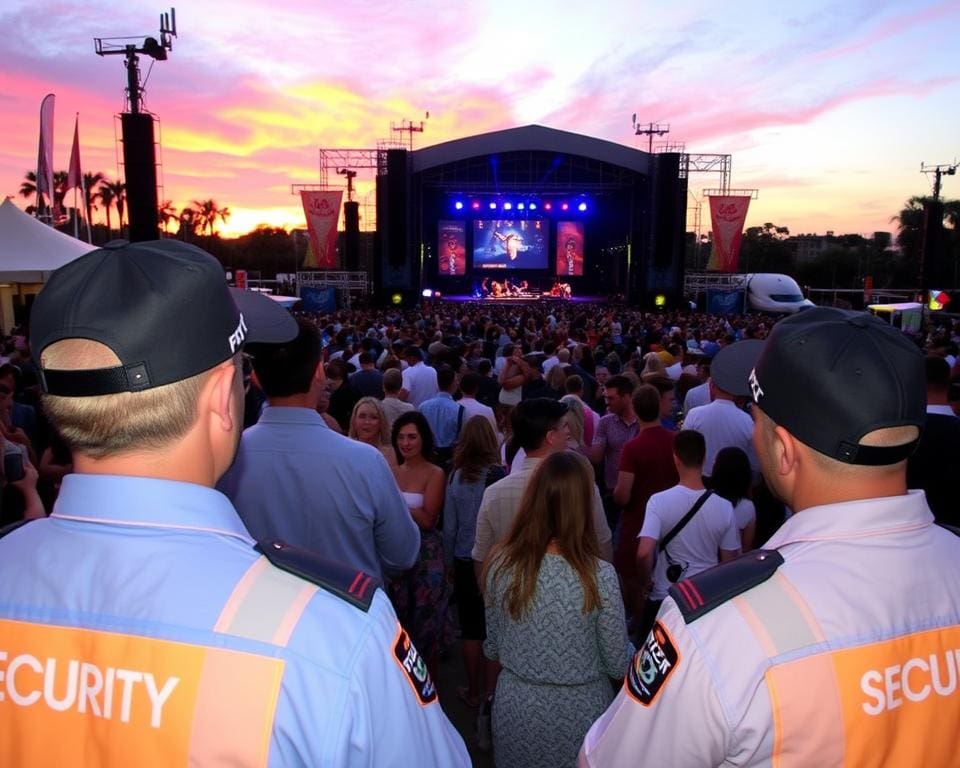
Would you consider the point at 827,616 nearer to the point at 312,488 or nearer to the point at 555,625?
the point at 555,625

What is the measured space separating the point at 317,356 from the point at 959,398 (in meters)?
5.72

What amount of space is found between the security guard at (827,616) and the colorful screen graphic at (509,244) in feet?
112

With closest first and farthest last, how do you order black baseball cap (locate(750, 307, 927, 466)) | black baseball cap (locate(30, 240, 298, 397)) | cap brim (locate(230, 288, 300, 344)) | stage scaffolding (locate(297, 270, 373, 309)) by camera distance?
black baseball cap (locate(30, 240, 298, 397)) → black baseball cap (locate(750, 307, 927, 466)) → cap brim (locate(230, 288, 300, 344)) → stage scaffolding (locate(297, 270, 373, 309))

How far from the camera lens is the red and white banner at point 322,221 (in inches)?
1069

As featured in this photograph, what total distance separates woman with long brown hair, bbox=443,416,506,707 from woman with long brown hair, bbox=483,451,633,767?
54.3 inches

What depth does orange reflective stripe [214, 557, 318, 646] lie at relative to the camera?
3.05 ft

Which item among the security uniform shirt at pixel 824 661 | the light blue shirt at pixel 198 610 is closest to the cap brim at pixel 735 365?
the security uniform shirt at pixel 824 661

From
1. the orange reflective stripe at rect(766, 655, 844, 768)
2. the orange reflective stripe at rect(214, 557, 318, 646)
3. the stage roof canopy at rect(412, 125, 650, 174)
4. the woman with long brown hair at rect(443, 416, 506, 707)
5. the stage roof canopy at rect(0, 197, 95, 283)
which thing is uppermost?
the stage roof canopy at rect(412, 125, 650, 174)

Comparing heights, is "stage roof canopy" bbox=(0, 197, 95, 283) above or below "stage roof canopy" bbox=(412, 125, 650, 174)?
below

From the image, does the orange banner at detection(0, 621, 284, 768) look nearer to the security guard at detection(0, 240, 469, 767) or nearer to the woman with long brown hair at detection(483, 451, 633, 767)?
the security guard at detection(0, 240, 469, 767)

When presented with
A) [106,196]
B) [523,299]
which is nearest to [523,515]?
[523,299]

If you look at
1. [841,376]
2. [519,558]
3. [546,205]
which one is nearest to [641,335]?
[519,558]

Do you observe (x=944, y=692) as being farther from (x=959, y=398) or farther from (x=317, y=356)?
(x=959, y=398)

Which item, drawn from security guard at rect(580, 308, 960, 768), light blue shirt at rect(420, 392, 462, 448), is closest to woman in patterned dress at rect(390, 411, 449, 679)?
light blue shirt at rect(420, 392, 462, 448)
